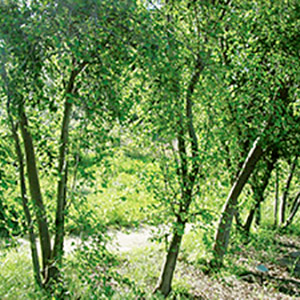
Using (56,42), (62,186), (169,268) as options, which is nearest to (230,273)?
(169,268)

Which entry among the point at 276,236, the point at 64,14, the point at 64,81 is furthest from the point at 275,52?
the point at 276,236

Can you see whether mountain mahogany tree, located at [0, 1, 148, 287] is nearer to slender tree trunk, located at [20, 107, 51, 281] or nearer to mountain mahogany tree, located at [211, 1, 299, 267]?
slender tree trunk, located at [20, 107, 51, 281]

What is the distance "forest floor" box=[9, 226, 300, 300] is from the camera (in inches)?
150

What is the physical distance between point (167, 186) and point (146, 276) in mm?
1146

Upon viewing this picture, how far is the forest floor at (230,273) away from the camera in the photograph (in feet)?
12.5

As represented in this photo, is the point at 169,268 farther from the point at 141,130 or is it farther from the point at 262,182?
the point at 262,182

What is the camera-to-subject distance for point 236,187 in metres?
3.97

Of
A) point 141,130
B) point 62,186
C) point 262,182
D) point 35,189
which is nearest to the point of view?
point 62,186

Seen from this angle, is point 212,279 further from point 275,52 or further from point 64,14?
point 64,14

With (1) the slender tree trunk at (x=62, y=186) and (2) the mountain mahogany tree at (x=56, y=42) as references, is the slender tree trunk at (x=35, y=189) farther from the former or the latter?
(2) the mountain mahogany tree at (x=56, y=42)

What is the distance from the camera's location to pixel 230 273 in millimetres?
4270

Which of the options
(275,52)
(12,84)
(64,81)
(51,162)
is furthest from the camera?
(275,52)

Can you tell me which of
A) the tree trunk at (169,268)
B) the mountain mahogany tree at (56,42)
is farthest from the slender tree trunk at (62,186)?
the tree trunk at (169,268)

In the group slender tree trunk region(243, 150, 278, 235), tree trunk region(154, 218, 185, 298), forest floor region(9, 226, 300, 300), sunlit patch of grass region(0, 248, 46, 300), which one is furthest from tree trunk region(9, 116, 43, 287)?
slender tree trunk region(243, 150, 278, 235)
